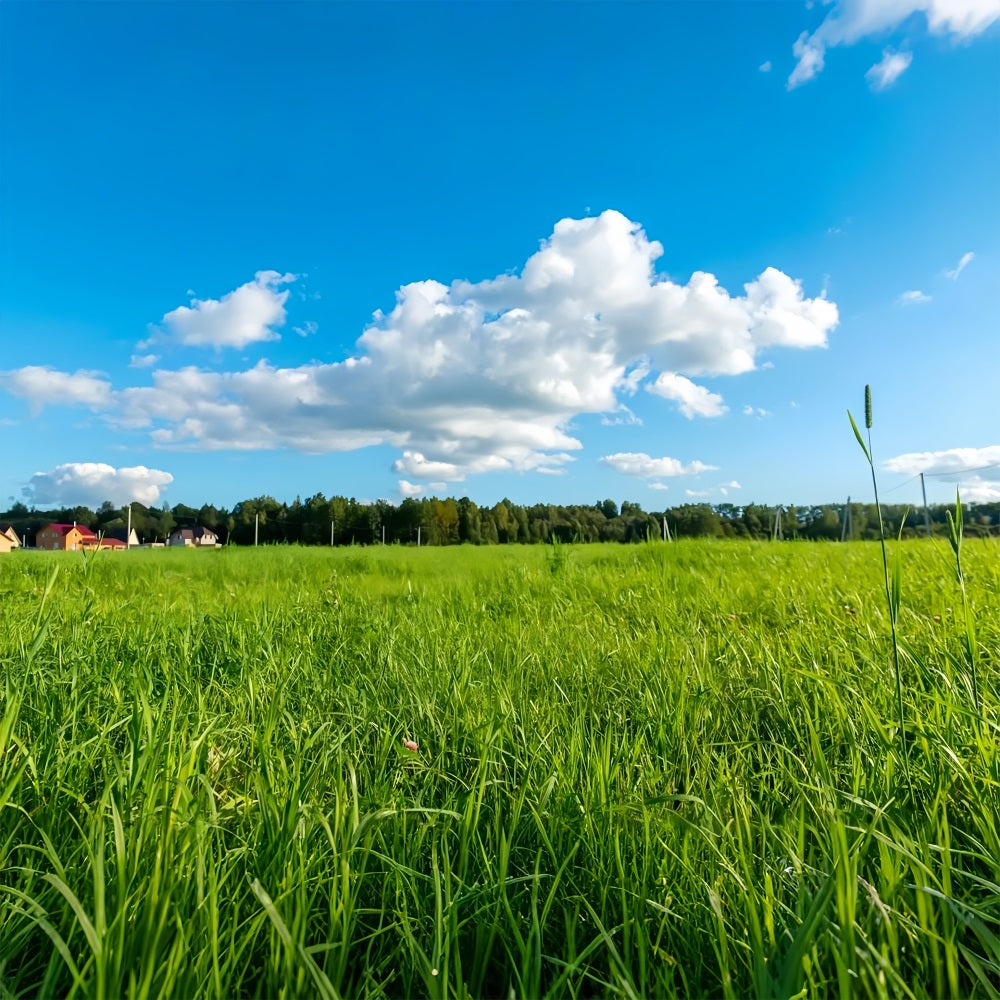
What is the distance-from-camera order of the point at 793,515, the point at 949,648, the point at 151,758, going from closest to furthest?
the point at 151,758 < the point at 949,648 < the point at 793,515

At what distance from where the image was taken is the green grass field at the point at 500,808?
940mm

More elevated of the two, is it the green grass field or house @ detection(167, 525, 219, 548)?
house @ detection(167, 525, 219, 548)

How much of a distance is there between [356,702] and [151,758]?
97cm

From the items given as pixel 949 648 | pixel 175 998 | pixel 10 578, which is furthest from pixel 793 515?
pixel 175 998

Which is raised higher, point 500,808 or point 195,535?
point 195,535

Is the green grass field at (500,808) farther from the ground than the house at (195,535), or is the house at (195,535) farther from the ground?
the house at (195,535)

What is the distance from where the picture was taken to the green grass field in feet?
3.09

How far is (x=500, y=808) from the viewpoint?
1.36 metres

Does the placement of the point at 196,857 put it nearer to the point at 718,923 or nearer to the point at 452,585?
the point at 718,923

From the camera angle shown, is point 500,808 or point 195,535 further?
point 195,535

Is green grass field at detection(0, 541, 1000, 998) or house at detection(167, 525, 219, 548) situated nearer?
green grass field at detection(0, 541, 1000, 998)

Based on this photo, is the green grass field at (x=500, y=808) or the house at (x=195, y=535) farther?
the house at (x=195, y=535)

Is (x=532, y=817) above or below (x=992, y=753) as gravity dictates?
below

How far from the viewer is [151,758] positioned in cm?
135
